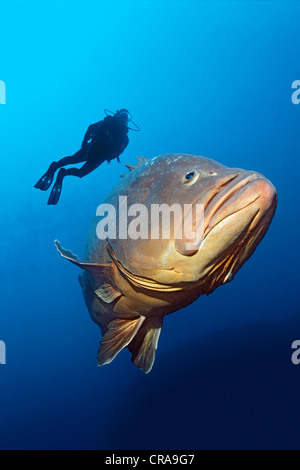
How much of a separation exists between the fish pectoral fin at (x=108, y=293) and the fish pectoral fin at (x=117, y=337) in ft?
1.39

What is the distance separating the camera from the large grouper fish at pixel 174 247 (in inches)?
86.4

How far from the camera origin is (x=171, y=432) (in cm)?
1360

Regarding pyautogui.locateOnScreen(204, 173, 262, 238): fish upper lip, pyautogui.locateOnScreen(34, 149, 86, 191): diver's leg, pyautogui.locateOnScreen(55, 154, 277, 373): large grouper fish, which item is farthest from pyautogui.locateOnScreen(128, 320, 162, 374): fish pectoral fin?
pyautogui.locateOnScreen(34, 149, 86, 191): diver's leg

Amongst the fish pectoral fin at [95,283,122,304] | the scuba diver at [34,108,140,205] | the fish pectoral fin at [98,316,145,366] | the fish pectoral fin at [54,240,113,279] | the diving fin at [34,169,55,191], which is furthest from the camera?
the scuba diver at [34,108,140,205]

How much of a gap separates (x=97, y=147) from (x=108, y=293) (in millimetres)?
4834

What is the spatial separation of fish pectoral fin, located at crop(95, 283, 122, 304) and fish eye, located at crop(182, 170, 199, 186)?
1.49 m

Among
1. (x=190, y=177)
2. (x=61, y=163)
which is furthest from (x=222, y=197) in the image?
(x=61, y=163)

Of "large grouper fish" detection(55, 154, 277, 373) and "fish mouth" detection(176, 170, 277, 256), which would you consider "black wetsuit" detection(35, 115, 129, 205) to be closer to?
"large grouper fish" detection(55, 154, 277, 373)

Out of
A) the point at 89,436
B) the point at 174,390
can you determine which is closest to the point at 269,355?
the point at 174,390

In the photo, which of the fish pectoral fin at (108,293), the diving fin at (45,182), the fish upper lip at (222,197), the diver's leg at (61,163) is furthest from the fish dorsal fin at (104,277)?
the diver's leg at (61,163)

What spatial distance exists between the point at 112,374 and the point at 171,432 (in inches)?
365

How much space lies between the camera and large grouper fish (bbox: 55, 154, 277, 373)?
7.20ft

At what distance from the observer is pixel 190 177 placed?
2.58 m

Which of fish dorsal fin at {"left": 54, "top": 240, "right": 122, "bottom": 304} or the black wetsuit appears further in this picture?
the black wetsuit
